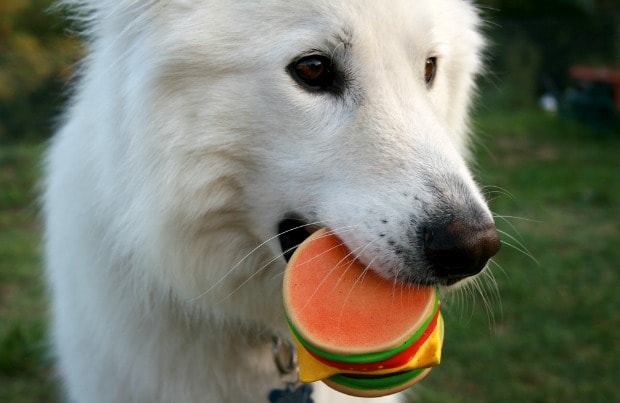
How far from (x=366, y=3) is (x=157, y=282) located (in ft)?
3.42

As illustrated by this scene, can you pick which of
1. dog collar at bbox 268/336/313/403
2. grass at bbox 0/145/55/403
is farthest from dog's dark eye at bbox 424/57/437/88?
grass at bbox 0/145/55/403

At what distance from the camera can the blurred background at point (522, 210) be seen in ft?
13.0

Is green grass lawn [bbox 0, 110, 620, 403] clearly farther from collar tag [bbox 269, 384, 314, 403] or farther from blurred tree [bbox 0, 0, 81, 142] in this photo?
blurred tree [bbox 0, 0, 81, 142]

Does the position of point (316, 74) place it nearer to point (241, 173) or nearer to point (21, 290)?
point (241, 173)

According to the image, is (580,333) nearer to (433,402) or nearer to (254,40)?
(433,402)

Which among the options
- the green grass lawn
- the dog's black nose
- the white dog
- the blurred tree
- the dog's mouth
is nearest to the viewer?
the dog's black nose

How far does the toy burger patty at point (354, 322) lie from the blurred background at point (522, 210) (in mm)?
401

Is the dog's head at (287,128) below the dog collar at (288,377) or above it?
above

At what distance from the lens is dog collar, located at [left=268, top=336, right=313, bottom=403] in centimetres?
240

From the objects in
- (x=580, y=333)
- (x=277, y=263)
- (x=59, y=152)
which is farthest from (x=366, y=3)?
(x=580, y=333)

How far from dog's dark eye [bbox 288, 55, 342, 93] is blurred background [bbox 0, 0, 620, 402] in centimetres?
76

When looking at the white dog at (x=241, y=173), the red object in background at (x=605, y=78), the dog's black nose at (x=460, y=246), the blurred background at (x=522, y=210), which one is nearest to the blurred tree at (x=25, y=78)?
the blurred background at (x=522, y=210)

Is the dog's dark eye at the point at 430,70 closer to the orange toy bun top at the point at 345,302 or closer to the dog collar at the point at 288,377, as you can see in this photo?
the orange toy bun top at the point at 345,302

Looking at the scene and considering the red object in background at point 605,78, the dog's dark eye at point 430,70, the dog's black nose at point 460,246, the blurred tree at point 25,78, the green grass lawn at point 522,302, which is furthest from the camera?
the blurred tree at point 25,78
